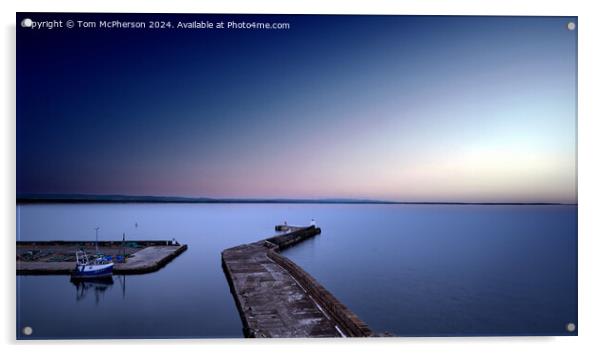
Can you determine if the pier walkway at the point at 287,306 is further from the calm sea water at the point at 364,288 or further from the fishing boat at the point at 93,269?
the fishing boat at the point at 93,269

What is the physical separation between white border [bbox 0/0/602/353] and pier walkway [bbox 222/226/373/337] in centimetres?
113

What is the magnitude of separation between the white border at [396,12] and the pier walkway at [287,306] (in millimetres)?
1126

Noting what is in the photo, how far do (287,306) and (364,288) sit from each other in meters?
5.55

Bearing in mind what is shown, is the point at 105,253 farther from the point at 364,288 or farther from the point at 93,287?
the point at 364,288

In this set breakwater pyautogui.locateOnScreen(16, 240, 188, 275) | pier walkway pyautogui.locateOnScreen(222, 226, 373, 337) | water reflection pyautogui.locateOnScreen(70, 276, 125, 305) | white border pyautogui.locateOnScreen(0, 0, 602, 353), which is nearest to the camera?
white border pyautogui.locateOnScreen(0, 0, 602, 353)

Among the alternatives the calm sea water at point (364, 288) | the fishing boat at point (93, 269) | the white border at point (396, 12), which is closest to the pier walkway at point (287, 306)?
the calm sea water at point (364, 288)

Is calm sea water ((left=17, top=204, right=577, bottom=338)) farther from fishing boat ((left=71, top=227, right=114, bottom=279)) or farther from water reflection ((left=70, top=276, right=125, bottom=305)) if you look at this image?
fishing boat ((left=71, top=227, right=114, bottom=279))

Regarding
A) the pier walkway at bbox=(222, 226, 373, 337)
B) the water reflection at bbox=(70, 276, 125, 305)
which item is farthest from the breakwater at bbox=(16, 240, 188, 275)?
the pier walkway at bbox=(222, 226, 373, 337)

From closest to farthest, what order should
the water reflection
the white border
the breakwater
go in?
the white border < the breakwater < the water reflection

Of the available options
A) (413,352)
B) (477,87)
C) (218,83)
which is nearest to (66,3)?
(218,83)

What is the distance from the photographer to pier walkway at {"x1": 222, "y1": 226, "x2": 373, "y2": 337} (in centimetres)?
520

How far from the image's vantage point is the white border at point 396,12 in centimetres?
407

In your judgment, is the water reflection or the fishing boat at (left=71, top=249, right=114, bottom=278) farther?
the fishing boat at (left=71, top=249, right=114, bottom=278)

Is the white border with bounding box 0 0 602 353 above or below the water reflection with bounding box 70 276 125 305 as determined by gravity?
above
